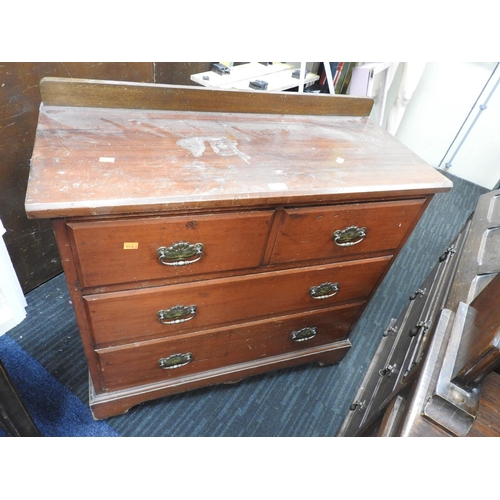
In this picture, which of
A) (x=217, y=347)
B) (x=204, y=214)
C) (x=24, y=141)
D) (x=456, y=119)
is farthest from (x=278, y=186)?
(x=456, y=119)

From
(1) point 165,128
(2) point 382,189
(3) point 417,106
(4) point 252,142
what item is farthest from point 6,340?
(3) point 417,106

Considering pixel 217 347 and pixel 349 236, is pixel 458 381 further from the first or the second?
pixel 217 347

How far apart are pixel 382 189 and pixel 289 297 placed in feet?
1.41

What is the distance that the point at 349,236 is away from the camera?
0.99 metres

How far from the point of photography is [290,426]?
4.36 feet

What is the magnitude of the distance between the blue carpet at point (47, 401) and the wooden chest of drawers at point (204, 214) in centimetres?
9

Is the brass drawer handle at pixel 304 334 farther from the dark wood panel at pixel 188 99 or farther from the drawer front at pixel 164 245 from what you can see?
the dark wood panel at pixel 188 99

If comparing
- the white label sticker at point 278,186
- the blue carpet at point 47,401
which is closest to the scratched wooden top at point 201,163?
the white label sticker at point 278,186

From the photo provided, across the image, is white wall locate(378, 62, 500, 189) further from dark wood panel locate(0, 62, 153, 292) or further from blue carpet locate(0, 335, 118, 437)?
blue carpet locate(0, 335, 118, 437)

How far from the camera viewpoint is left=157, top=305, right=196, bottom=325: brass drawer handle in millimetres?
969

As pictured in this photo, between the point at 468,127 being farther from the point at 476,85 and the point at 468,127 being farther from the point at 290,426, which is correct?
the point at 290,426

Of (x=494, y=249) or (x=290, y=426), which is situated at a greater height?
(x=494, y=249)

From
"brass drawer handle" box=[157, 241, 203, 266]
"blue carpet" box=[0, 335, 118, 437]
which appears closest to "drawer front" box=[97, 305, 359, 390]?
"blue carpet" box=[0, 335, 118, 437]

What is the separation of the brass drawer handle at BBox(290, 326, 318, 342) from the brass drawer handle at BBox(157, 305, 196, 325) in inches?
17.6
